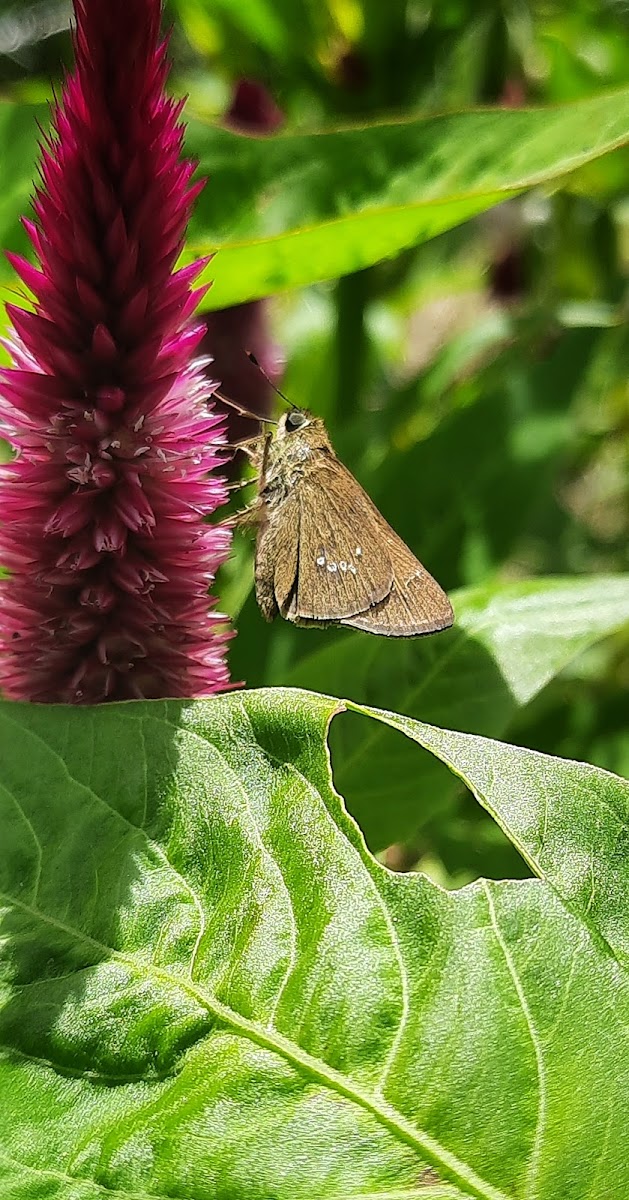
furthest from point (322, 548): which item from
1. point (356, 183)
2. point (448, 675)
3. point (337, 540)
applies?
point (356, 183)

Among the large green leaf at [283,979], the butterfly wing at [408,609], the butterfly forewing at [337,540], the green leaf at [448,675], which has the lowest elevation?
the large green leaf at [283,979]

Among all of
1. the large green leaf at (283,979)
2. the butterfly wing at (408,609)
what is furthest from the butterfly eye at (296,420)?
the large green leaf at (283,979)

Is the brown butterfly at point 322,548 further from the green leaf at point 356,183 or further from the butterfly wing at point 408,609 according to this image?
the green leaf at point 356,183

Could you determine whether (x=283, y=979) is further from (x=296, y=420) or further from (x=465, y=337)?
(x=465, y=337)

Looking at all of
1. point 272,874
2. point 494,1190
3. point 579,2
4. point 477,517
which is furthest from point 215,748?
point 579,2

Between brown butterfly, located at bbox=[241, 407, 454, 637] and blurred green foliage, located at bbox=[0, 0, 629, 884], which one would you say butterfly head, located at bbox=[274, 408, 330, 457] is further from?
blurred green foliage, located at bbox=[0, 0, 629, 884]

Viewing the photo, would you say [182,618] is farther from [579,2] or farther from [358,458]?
[579,2]
